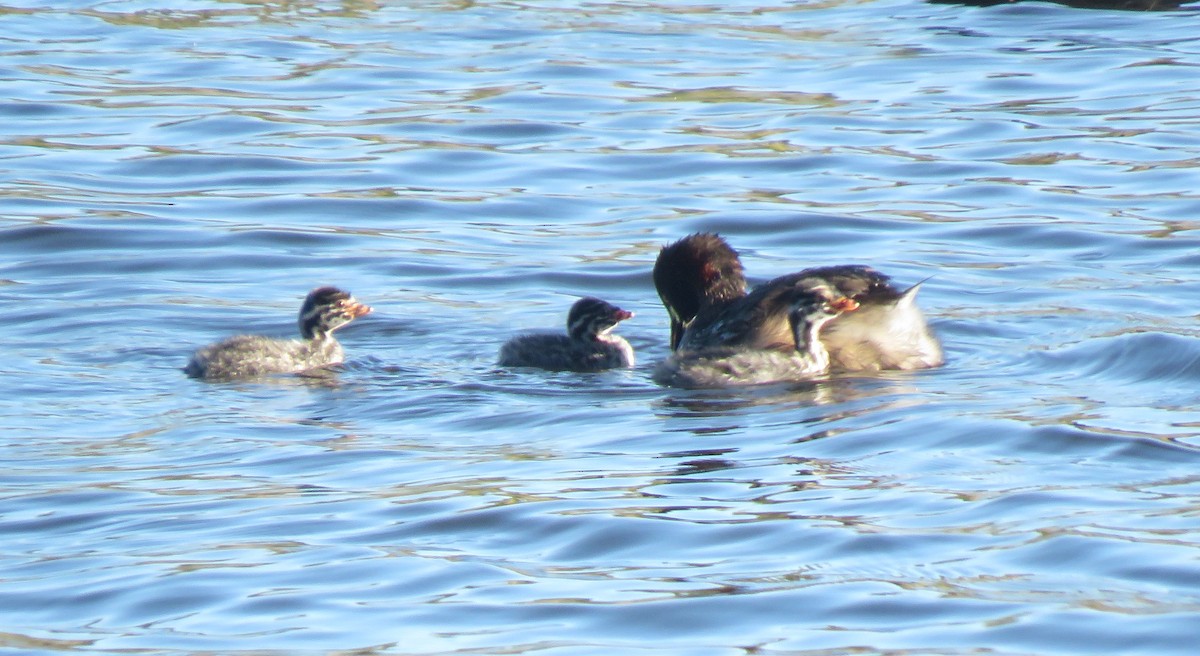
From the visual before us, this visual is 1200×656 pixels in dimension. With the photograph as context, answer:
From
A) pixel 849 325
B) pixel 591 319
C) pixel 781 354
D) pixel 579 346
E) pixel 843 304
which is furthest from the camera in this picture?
pixel 591 319

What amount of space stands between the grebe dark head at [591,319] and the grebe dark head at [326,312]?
1.06 meters

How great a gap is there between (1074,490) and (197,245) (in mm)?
7440

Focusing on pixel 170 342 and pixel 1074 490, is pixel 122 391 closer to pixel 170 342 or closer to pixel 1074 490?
pixel 170 342

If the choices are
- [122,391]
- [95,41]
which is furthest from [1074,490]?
[95,41]

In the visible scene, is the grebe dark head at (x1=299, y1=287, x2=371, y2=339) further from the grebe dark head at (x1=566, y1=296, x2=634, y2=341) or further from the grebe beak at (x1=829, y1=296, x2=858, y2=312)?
the grebe beak at (x1=829, y1=296, x2=858, y2=312)

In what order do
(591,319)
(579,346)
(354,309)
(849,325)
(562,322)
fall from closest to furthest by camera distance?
(849,325)
(579,346)
(591,319)
(354,309)
(562,322)

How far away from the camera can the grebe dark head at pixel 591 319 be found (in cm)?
1070

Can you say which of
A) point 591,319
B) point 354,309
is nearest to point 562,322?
point 591,319

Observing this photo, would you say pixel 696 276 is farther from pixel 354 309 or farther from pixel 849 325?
pixel 354 309

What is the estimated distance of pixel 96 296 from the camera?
482 inches

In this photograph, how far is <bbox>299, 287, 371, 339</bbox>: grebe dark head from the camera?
423 inches

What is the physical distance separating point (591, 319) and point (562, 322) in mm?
1051

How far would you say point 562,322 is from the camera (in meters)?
11.7

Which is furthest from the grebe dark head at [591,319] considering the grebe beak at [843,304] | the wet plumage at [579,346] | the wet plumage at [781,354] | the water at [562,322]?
the grebe beak at [843,304]
